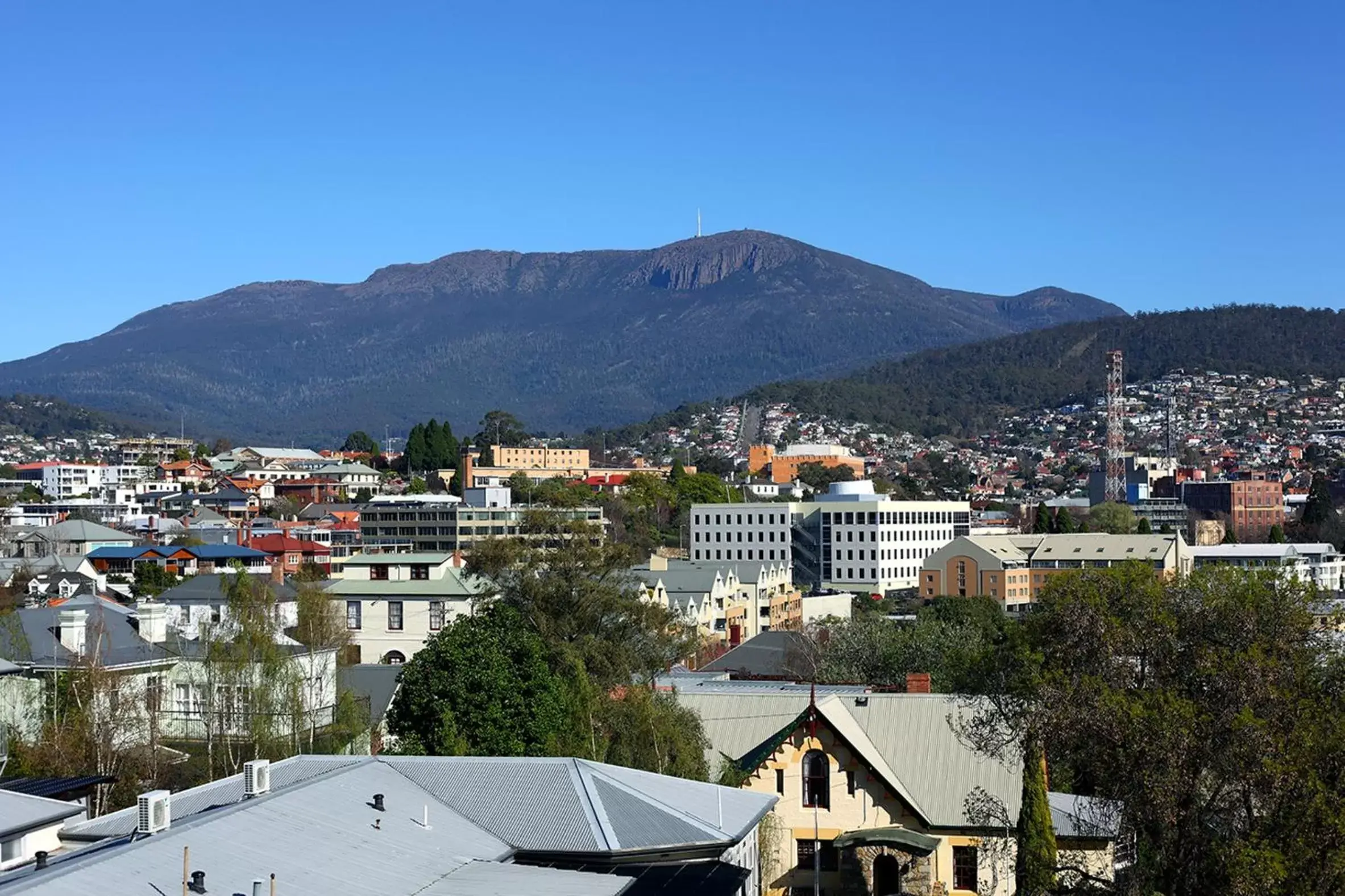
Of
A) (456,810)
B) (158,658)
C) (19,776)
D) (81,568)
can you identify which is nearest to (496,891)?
(456,810)

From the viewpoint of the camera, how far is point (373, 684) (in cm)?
4478

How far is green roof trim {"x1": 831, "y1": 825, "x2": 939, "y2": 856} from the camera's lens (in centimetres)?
2881

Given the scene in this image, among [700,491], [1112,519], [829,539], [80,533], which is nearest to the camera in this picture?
[80,533]

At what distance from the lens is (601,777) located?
26203 mm

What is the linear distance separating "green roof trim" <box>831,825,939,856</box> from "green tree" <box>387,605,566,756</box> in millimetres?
6952

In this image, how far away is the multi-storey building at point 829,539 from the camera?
136750 mm

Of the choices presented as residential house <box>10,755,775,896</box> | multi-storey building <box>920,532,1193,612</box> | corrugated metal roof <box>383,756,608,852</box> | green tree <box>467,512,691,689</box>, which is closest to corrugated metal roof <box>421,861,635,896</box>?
residential house <box>10,755,775,896</box>

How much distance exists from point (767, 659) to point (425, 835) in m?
37.3

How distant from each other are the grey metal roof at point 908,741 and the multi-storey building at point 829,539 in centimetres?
10122

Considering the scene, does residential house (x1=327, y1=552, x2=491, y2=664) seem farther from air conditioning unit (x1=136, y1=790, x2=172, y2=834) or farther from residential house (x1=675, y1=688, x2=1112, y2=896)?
air conditioning unit (x1=136, y1=790, x2=172, y2=834)

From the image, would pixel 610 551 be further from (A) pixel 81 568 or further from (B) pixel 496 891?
(A) pixel 81 568

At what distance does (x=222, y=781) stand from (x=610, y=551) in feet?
61.0

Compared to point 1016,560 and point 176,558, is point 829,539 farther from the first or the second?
point 176,558

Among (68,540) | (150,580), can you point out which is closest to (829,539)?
(68,540)
